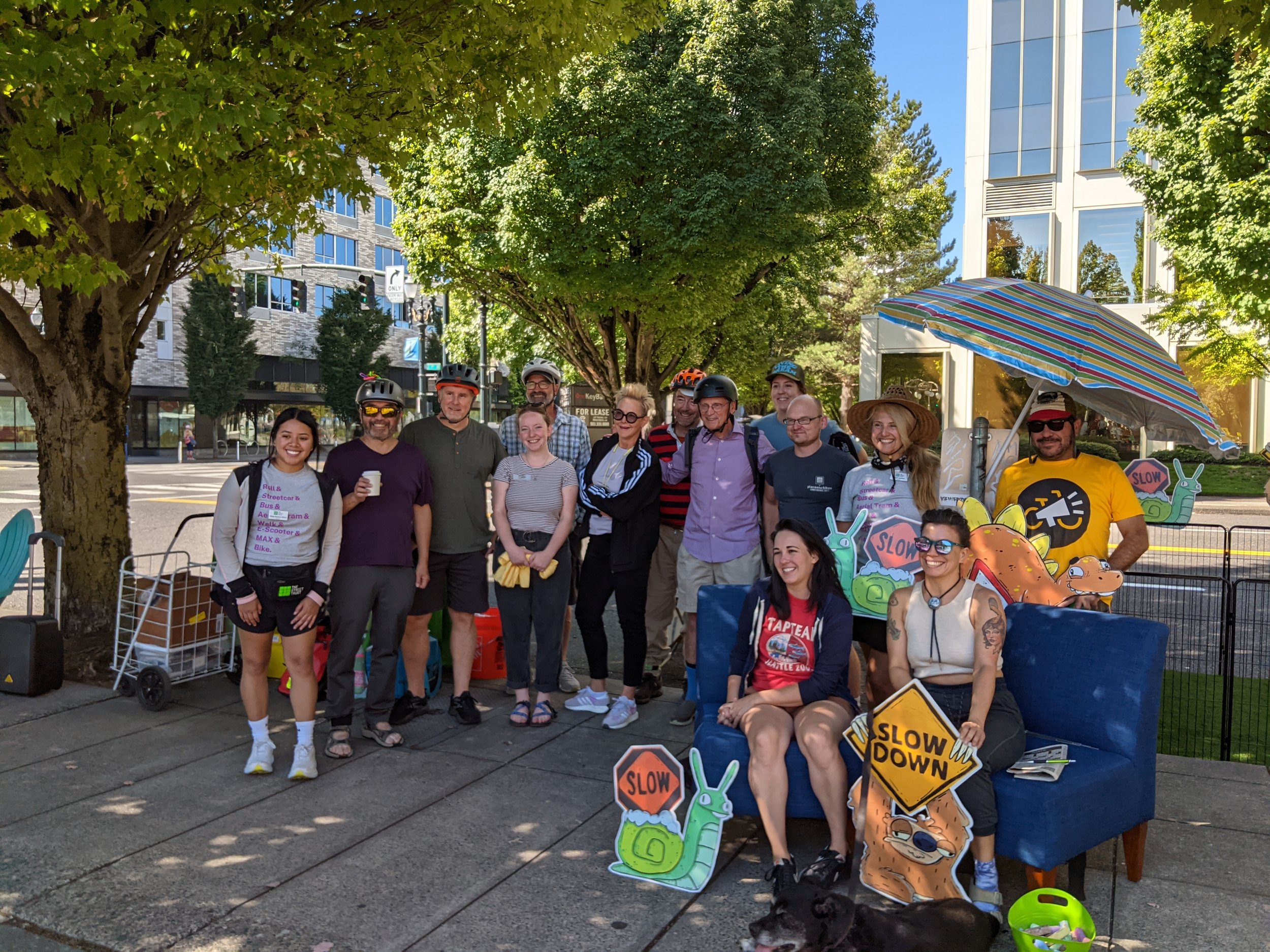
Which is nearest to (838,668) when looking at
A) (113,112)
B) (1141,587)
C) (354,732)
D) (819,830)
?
(819,830)

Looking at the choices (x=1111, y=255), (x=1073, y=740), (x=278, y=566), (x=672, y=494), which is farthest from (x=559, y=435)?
(x=1111, y=255)

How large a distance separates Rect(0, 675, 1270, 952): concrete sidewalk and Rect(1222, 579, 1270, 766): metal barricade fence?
57cm

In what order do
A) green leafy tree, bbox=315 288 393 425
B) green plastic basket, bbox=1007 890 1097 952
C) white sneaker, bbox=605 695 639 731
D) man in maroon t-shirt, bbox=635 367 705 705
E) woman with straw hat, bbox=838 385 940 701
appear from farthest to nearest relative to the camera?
1. green leafy tree, bbox=315 288 393 425
2. man in maroon t-shirt, bbox=635 367 705 705
3. white sneaker, bbox=605 695 639 731
4. woman with straw hat, bbox=838 385 940 701
5. green plastic basket, bbox=1007 890 1097 952

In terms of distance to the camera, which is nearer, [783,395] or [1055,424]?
[1055,424]

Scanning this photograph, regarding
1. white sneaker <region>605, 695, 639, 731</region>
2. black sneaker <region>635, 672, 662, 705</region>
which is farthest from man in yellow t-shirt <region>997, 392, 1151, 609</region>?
black sneaker <region>635, 672, 662, 705</region>

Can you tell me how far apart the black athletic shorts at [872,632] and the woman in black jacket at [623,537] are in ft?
4.88

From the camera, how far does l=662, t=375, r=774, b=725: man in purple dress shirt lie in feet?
18.7

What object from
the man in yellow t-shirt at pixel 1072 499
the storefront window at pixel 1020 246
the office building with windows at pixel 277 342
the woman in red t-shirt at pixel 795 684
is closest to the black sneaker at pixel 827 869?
the woman in red t-shirt at pixel 795 684

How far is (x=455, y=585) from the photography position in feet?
19.6

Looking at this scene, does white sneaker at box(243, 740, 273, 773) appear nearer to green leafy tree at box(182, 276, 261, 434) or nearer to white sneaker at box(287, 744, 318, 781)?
white sneaker at box(287, 744, 318, 781)

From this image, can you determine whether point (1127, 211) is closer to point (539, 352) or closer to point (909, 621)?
point (539, 352)

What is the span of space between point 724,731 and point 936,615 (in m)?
1.03

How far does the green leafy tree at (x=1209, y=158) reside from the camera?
54.1 ft

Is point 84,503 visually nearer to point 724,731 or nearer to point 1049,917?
point 724,731
